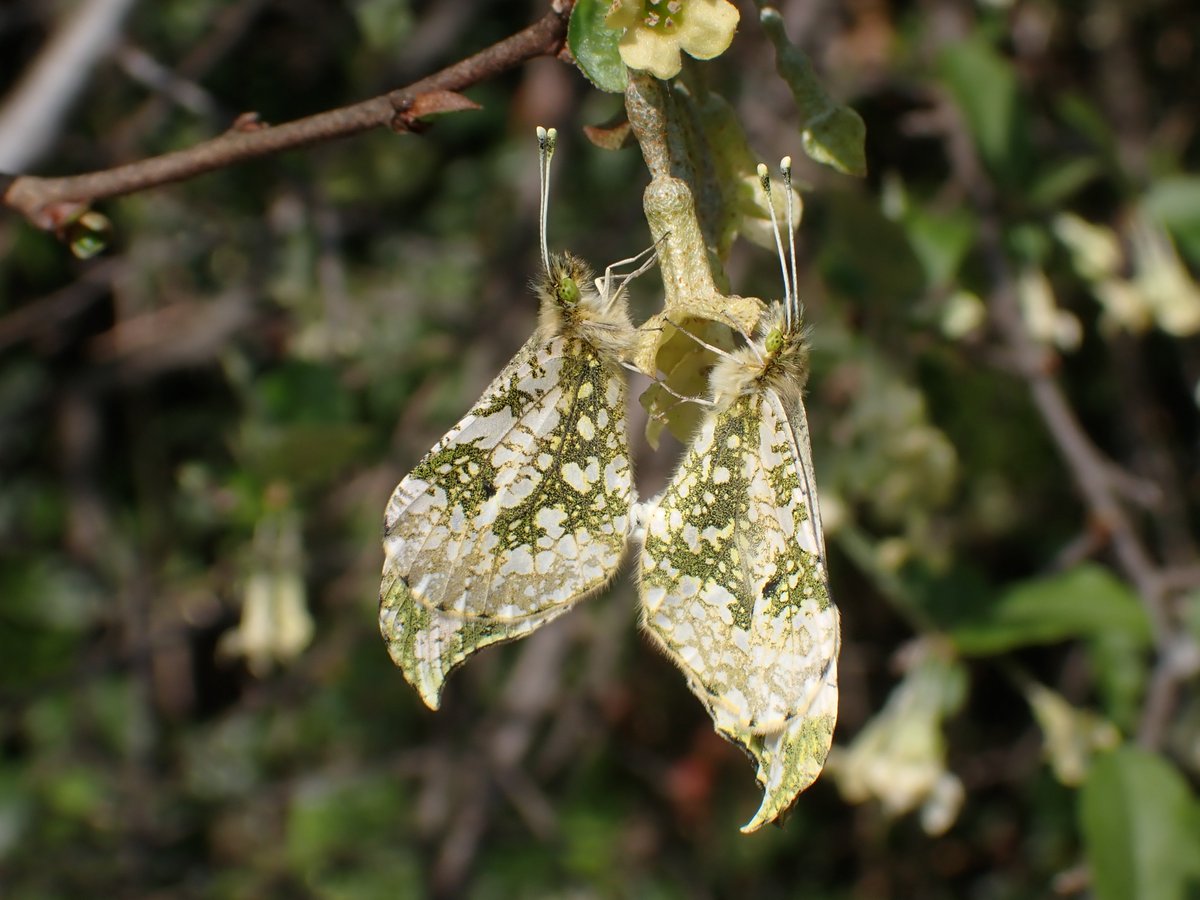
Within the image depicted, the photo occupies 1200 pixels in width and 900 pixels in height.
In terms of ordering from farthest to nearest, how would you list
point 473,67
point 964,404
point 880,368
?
1. point 964,404
2. point 880,368
3. point 473,67

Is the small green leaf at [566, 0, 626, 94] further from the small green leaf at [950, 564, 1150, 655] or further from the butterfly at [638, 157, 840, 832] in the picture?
the small green leaf at [950, 564, 1150, 655]

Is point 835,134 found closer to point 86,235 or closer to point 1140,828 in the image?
point 86,235

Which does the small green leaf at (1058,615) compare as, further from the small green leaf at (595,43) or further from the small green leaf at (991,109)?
the small green leaf at (595,43)

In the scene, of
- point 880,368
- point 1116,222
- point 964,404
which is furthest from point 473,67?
point 1116,222

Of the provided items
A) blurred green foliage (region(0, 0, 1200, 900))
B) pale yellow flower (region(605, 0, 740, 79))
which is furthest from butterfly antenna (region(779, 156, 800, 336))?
blurred green foliage (region(0, 0, 1200, 900))

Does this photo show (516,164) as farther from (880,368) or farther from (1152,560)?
(1152,560)

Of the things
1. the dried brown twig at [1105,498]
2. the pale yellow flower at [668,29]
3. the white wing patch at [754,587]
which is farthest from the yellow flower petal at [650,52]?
the dried brown twig at [1105,498]

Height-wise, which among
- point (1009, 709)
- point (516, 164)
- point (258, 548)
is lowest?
point (1009, 709)
